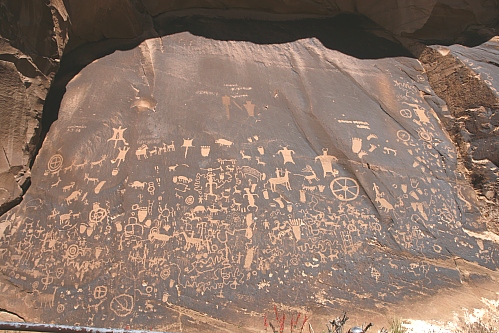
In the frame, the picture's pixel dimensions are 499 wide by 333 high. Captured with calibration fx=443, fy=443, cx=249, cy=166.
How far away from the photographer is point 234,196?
355 centimetres

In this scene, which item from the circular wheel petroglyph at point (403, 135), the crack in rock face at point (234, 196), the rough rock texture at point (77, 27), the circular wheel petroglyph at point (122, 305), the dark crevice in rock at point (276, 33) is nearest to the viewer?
the circular wheel petroglyph at point (122, 305)

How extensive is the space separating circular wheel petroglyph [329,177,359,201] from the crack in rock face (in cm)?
1

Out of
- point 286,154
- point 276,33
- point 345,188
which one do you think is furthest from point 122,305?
point 276,33

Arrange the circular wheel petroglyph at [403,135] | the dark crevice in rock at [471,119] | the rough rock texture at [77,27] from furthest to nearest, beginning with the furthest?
1. the circular wheel petroglyph at [403,135]
2. the dark crevice in rock at [471,119]
3. the rough rock texture at [77,27]

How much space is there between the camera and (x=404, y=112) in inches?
170

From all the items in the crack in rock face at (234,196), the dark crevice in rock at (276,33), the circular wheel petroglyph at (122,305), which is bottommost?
the circular wheel petroglyph at (122,305)

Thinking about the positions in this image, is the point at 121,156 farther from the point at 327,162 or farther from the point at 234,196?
the point at 327,162

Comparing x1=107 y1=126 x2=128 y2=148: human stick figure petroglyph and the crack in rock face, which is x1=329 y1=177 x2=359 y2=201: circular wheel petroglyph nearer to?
the crack in rock face

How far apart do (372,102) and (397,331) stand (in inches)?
90.4

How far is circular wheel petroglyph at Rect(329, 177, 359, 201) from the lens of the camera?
3641 millimetres

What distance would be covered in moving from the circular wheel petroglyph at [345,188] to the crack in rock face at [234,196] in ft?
0.04

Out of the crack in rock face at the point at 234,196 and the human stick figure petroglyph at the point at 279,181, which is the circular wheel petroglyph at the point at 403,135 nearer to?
the crack in rock face at the point at 234,196

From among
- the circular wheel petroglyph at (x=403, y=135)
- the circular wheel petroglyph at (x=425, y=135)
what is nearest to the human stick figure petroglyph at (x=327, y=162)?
the circular wheel petroglyph at (x=403, y=135)

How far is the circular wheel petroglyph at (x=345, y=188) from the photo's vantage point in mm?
3641
